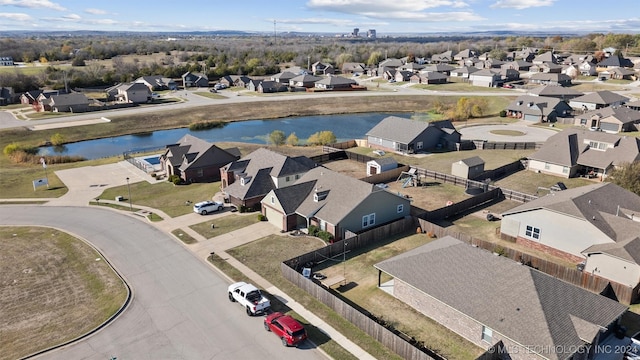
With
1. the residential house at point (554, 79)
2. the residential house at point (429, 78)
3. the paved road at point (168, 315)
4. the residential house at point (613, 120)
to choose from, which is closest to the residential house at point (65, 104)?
the paved road at point (168, 315)

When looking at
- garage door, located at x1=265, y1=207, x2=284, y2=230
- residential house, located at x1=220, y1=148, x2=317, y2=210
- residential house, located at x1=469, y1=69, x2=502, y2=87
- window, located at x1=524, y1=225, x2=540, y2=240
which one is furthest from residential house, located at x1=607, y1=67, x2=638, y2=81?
garage door, located at x1=265, y1=207, x2=284, y2=230

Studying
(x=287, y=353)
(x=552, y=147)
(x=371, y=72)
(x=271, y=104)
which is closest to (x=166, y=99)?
(x=271, y=104)

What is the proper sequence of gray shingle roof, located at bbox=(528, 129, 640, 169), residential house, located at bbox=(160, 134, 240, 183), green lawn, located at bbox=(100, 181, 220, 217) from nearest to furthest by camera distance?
1. green lawn, located at bbox=(100, 181, 220, 217)
2. gray shingle roof, located at bbox=(528, 129, 640, 169)
3. residential house, located at bbox=(160, 134, 240, 183)

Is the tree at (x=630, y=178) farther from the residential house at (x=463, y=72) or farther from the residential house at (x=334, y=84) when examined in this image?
the residential house at (x=463, y=72)

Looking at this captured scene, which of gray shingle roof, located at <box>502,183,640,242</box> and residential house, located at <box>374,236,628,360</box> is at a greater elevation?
gray shingle roof, located at <box>502,183,640,242</box>

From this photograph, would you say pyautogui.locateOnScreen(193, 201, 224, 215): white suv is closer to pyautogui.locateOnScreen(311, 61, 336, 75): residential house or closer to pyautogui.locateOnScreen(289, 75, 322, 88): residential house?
pyautogui.locateOnScreen(289, 75, 322, 88): residential house

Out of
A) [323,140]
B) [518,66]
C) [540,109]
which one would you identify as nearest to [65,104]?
[323,140]

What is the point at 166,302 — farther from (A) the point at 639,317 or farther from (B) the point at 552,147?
(B) the point at 552,147
